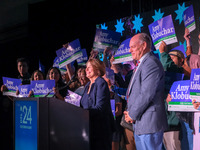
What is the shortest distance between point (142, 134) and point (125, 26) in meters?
2.67

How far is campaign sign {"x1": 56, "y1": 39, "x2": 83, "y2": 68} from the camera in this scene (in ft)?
15.1

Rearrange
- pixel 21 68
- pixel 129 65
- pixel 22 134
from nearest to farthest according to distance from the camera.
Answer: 1. pixel 22 134
2. pixel 129 65
3. pixel 21 68

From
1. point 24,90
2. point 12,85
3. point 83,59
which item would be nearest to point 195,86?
point 83,59

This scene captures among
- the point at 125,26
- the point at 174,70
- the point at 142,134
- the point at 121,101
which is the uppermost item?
the point at 125,26

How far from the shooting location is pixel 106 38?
4398mm

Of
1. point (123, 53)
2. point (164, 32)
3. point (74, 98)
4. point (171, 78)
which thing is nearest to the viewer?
point (171, 78)

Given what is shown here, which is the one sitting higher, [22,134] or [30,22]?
[30,22]

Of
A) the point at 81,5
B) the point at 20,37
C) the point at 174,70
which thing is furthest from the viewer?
the point at 20,37

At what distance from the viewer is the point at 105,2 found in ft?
16.7

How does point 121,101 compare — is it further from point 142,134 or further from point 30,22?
point 30,22

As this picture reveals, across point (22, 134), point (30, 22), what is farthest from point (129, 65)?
point (30, 22)

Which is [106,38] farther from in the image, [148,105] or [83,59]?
[148,105]

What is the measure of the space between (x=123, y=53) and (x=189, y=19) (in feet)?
3.51

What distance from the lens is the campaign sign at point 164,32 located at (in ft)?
11.9
